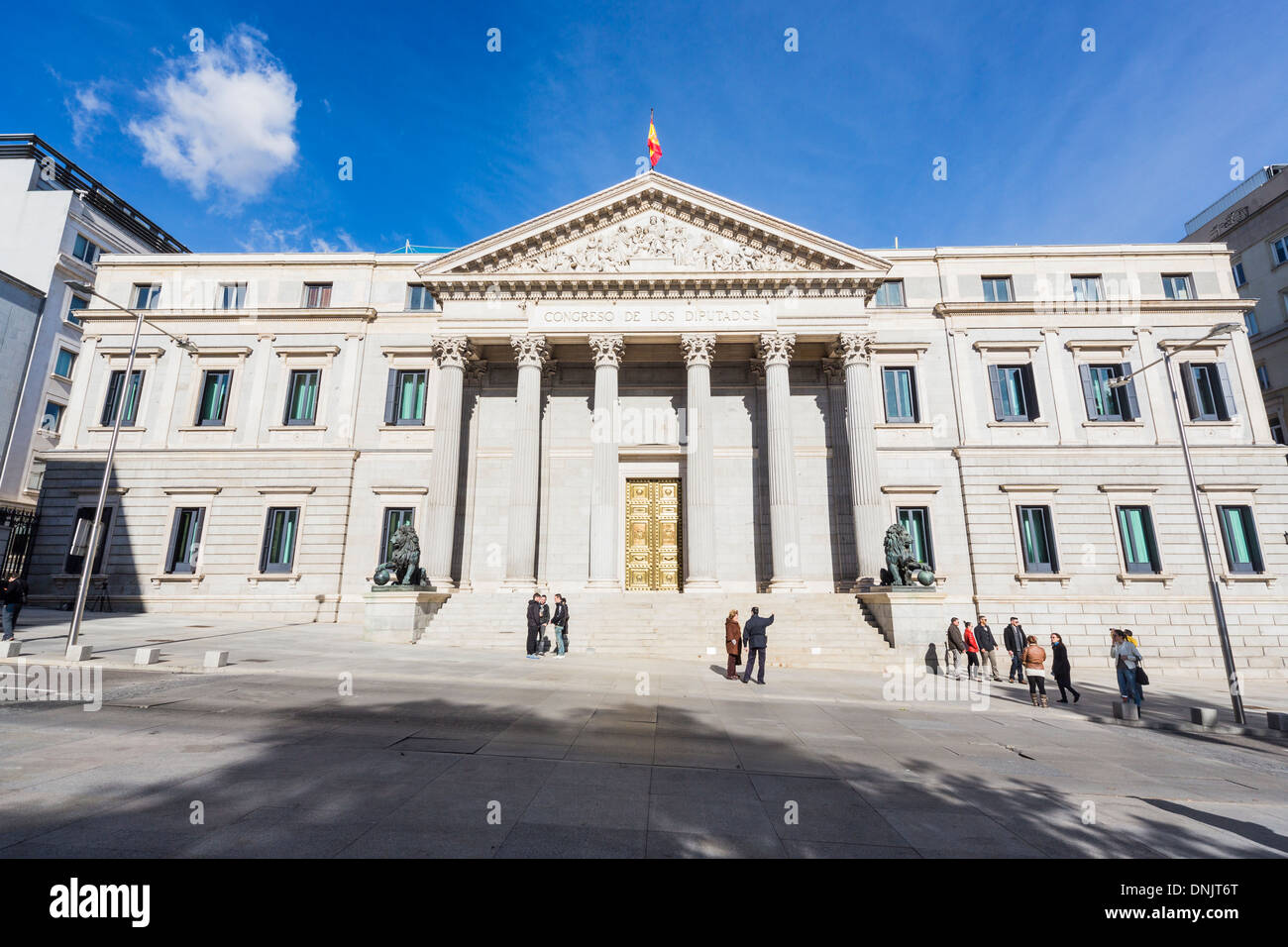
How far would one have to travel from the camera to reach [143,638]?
1709 cm

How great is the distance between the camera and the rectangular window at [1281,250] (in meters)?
33.0

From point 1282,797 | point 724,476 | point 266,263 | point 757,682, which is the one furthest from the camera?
point 266,263

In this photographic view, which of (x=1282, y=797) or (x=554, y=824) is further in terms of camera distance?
(x=1282, y=797)

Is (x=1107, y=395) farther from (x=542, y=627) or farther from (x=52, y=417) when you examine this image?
(x=52, y=417)

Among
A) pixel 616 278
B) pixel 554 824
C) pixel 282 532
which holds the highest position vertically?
pixel 616 278

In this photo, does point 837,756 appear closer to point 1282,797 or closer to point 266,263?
point 1282,797

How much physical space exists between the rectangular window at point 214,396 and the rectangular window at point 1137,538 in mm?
41136

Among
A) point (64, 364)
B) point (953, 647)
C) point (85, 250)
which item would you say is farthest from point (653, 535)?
point (85, 250)

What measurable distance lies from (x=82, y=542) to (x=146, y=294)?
12557 mm

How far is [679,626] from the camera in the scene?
2033 cm

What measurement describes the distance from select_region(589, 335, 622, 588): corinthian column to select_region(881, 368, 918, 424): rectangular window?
503 inches

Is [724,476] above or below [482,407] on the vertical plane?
below
